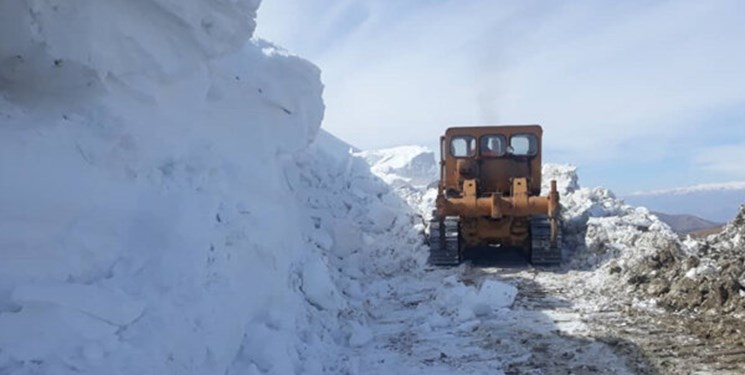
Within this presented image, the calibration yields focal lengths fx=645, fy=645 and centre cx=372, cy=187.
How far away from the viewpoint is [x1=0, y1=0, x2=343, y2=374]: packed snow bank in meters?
3.90

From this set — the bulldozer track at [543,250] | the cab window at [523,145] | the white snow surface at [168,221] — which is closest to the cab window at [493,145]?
the cab window at [523,145]

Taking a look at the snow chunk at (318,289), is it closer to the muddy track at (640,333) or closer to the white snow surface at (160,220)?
the white snow surface at (160,220)

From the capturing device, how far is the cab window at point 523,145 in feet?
43.1

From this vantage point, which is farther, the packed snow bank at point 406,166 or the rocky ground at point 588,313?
the packed snow bank at point 406,166

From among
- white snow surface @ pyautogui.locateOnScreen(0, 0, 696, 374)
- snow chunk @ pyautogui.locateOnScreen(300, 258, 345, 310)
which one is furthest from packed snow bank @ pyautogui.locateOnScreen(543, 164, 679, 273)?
snow chunk @ pyautogui.locateOnScreen(300, 258, 345, 310)

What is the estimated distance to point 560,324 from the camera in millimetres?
7473

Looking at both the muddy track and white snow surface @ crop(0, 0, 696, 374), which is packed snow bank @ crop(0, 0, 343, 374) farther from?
the muddy track

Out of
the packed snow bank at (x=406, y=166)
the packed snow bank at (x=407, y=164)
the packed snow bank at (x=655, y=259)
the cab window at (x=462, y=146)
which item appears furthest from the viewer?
the packed snow bank at (x=407, y=164)

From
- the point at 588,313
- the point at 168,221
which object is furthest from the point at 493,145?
the point at 168,221

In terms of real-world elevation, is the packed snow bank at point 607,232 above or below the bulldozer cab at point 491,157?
below

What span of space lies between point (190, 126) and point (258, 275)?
1.66m

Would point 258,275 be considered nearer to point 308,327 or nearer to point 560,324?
point 308,327

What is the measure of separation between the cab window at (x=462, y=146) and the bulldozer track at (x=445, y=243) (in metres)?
1.97

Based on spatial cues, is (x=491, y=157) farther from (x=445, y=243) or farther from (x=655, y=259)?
(x=655, y=259)
